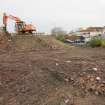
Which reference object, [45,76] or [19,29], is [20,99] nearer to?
[45,76]

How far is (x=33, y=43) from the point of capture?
69.9 ft

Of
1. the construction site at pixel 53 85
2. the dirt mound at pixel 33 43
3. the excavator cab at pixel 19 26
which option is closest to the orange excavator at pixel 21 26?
the excavator cab at pixel 19 26

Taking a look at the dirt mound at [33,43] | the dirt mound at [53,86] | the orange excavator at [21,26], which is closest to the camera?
the dirt mound at [53,86]

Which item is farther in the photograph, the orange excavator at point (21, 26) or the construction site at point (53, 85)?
the orange excavator at point (21, 26)

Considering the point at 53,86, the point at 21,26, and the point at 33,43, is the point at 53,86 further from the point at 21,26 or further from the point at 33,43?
the point at 21,26

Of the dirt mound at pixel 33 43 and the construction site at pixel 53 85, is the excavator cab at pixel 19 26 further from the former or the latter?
the construction site at pixel 53 85

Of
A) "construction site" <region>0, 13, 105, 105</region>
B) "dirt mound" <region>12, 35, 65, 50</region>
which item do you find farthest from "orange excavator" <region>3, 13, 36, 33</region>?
"construction site" <region>0, 13, 105, 105</region>

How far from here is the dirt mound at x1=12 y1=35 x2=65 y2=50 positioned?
20.4 meters

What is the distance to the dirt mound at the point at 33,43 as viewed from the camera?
804 inches

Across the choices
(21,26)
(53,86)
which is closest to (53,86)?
(53,86)

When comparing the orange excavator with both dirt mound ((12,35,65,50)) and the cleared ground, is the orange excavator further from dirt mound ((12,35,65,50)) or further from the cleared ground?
the cleared ground

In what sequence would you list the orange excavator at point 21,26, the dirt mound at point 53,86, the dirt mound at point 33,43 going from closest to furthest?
the dirt mound at point 53,86
the dirt mound at point 33,43
the orange excavator at point 21,26

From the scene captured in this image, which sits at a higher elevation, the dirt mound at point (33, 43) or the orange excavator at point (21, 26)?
the orange excavator at point (21, 26)

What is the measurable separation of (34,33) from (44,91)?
1931 centimetres
